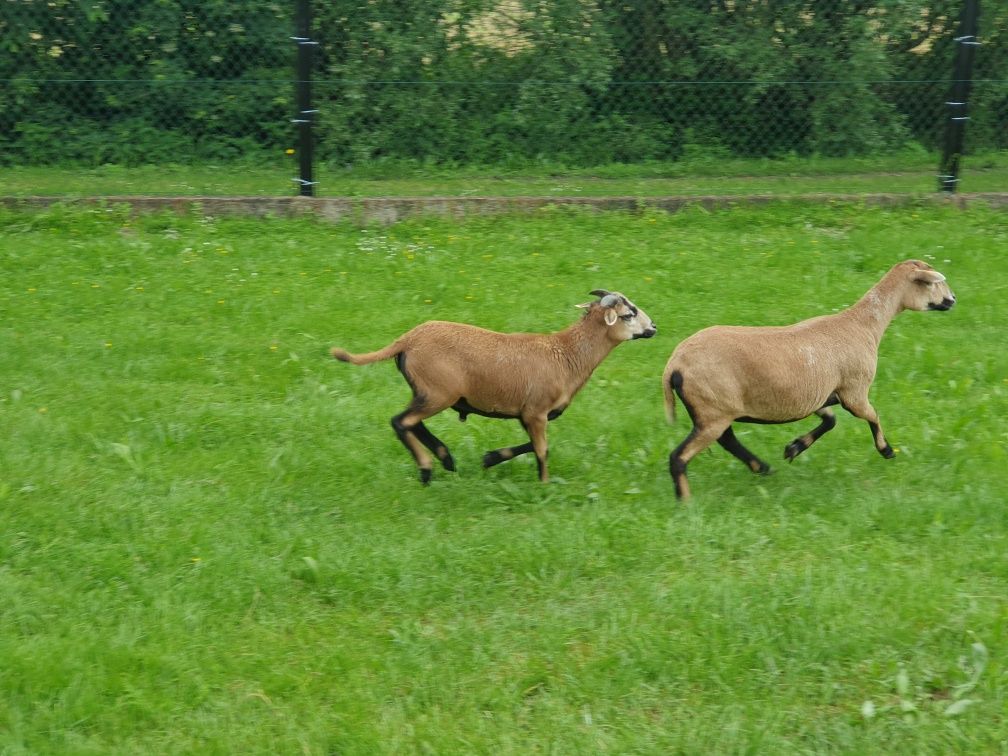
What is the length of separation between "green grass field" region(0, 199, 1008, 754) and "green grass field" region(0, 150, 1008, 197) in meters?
1.96

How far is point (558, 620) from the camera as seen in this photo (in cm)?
523

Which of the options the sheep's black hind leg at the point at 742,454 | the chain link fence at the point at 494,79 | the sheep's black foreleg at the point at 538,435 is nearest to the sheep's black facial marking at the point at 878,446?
the sheep's black hind leg at the point at 742,454

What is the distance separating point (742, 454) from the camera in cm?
660

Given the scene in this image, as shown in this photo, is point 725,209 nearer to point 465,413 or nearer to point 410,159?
point 410,159

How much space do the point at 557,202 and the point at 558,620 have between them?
632 cm

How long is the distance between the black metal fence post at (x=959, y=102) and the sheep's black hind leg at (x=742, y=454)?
5.75m

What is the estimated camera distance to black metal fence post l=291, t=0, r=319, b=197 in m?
10.7

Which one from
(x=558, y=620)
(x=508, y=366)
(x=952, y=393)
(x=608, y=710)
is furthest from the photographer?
(x=952, y=393)

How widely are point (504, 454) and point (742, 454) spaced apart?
1214 millimetres

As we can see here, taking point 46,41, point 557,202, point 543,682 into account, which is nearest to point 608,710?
point 543,682

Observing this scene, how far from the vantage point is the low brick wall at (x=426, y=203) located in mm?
10680

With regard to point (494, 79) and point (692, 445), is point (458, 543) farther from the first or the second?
point (494, 79)

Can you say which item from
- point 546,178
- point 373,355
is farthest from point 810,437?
point 546,178

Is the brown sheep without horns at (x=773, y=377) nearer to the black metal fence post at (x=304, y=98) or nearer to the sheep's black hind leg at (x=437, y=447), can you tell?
the sheep's black hind leg at (x=437, y=447)
